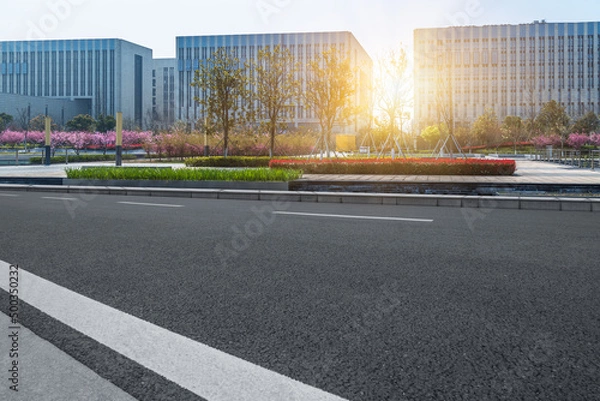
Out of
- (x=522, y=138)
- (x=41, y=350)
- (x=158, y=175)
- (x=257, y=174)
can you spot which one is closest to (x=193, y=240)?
(x=41, y=350)

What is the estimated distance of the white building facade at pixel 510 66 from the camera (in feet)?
360

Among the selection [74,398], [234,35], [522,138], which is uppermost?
[234,35]

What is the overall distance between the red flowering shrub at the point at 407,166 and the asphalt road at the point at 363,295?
9885 mm

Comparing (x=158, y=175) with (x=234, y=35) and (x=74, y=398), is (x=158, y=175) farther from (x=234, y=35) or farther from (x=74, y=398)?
(x=234, y=35)

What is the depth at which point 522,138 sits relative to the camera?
7075cm

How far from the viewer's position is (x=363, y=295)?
378 centimetres

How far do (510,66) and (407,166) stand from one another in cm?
10673

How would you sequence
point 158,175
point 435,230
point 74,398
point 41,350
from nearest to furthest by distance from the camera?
point 74,398 < point 41,350 < point 435,230 < point 158,175

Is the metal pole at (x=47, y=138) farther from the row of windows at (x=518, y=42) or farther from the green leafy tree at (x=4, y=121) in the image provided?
the row of windows at (x=518, y=42)

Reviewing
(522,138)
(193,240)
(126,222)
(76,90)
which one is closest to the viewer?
(193,240)

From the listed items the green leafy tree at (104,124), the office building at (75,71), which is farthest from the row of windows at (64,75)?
the green leafy tree at (104,124)

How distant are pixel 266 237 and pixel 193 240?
85 cm

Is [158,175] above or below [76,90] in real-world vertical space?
below

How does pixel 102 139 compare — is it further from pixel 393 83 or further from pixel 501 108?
pixel 501 108
